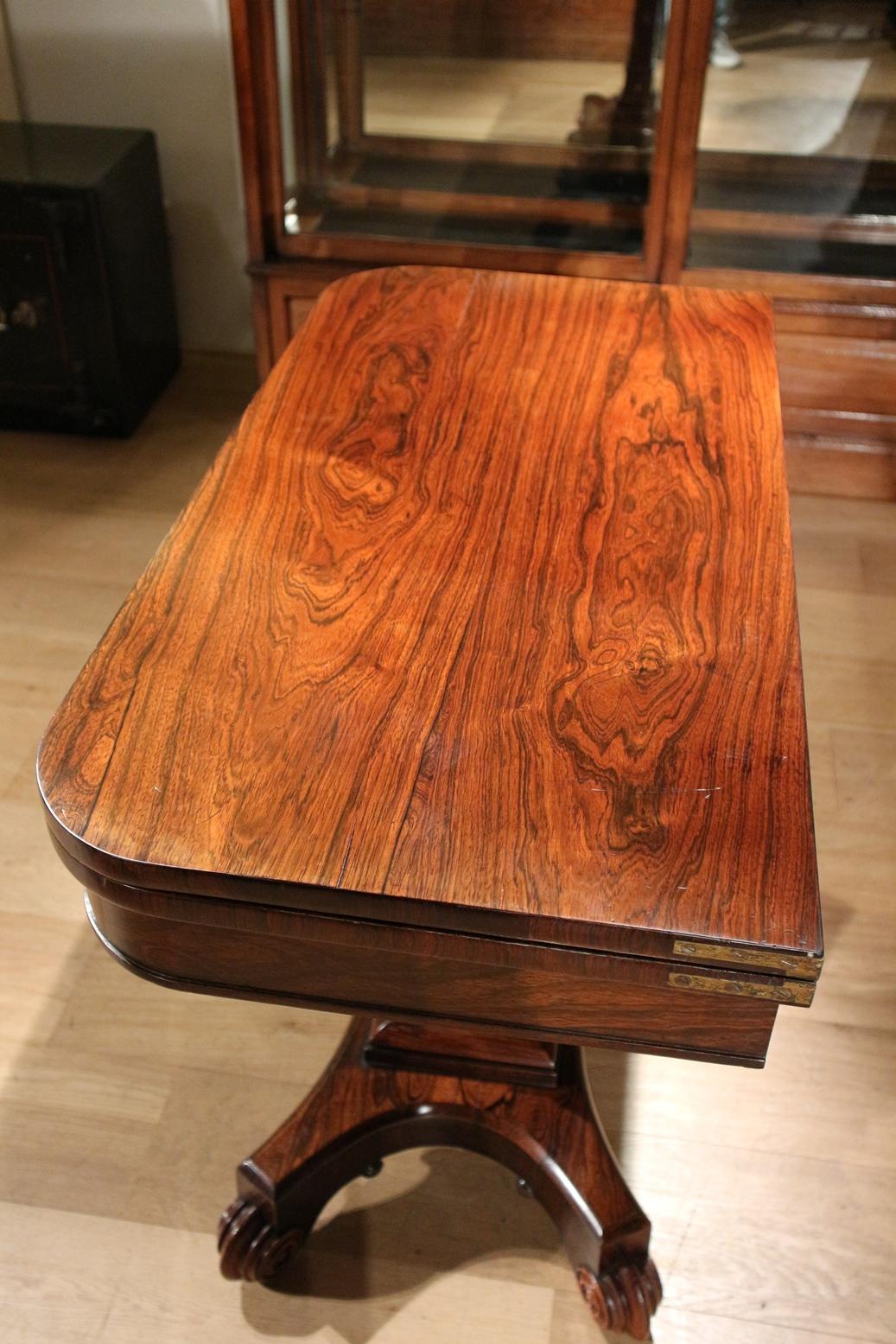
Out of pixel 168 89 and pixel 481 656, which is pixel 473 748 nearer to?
pixel 481 656

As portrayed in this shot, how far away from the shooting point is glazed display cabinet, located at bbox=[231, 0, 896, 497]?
2.03m

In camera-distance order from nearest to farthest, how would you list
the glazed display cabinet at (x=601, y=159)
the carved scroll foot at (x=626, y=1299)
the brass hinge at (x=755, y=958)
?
the brass hinge at (x=755, y=958) < the carved scroll foot at (x=626, y=1299) < the glazed display cabinet at (x=601, y=159)

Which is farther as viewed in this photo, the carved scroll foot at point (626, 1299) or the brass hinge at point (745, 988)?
the carved scroll foot at point (626, 1299)

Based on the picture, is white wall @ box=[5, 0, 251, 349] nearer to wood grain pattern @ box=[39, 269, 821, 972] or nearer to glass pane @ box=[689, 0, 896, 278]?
glass pane @ box=[689, 0, 896, 278]

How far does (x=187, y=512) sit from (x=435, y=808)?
43 centimetres

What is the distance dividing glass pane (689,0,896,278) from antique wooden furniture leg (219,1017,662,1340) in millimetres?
1445

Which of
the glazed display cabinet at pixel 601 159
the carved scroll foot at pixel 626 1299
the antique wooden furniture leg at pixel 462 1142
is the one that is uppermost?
the glazed display cabinet at pixel 601 159

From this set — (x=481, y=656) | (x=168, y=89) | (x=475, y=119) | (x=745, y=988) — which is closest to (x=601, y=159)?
(x=475, y=119)

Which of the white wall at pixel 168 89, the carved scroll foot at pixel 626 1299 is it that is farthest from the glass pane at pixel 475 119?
the carved scroll foot at pixel 626 1299

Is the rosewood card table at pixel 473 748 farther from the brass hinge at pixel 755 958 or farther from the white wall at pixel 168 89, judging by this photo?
the white wall at pixel 168 89

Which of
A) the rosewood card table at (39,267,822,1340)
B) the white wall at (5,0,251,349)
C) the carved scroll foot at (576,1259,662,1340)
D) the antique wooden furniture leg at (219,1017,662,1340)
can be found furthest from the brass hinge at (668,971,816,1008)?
the white wall at (5,0,251,349)

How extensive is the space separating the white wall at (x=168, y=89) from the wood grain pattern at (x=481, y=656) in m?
Result: 1.21

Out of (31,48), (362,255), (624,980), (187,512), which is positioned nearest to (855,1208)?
(624,980)

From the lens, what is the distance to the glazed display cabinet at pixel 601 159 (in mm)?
2029
